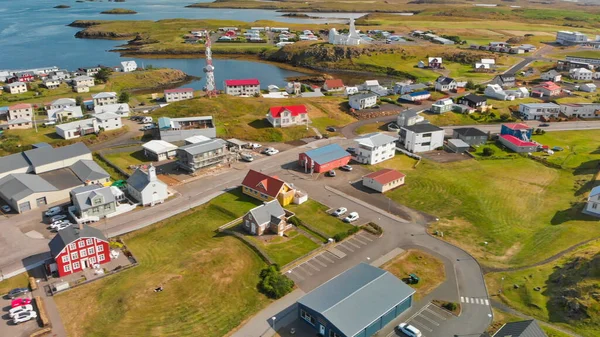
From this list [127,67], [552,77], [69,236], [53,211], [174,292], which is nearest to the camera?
[174,292]

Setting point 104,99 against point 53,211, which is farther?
point 104,99

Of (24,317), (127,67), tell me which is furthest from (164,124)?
(127,67)

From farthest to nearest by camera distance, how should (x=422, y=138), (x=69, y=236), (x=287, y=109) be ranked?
1. (x=287, y=109)
2. (x=422, y=138)
3. (x=69, y=236)

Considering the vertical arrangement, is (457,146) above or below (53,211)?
above

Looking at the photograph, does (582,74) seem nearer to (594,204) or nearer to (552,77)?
(552,77)

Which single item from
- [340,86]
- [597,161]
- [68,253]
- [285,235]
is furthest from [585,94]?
[68,253]

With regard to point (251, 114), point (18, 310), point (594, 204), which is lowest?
point (18, 310)

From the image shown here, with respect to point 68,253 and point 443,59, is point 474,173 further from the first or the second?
point 443,59

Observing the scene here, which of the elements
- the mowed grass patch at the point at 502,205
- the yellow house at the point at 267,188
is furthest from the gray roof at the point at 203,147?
the mowed grass patch at the point at 502,205
